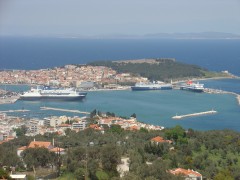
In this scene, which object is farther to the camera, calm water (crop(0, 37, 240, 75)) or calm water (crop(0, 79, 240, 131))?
calm water (crop(0, 37, 240, 75))

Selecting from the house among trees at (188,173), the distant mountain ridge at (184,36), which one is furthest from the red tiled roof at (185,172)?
the distant mountain ridge at (184,36)

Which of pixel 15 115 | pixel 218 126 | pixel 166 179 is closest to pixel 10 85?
pixel 15 115

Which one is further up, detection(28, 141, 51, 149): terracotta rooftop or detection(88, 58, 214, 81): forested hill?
detection(28, 141, 51, 149): terracotta rooftop

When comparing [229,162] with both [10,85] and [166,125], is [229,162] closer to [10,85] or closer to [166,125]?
[166,125]

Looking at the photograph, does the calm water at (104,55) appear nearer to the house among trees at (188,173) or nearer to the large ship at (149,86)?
the large ship at (149,86)

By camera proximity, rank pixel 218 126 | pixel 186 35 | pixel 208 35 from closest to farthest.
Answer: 1. pixel 218 126
2. pixel 208 35
3. pixel 186 35

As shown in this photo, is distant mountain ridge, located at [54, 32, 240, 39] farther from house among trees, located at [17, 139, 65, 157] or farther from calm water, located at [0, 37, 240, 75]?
house among trees, located at [17, 139, 65, 157]

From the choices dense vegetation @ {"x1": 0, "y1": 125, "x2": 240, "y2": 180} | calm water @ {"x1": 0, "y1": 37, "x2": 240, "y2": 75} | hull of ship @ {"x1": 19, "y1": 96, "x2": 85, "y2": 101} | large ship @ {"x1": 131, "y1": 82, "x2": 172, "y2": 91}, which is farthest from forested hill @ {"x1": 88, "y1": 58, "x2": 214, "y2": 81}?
dense vegetation @ {"x1": 0, "y1": 125, "x2": 240, "y2": 180}
